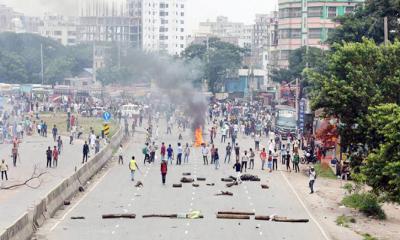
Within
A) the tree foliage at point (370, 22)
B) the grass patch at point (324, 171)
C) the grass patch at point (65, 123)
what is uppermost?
the tree foliage at point (370, 22)

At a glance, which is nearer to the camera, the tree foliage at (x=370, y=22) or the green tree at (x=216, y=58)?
the tree foliage at (x=370, y=22)

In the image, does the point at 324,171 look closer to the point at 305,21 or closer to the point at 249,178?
the point at 249,178

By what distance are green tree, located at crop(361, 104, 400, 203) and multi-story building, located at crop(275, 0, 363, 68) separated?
310ft

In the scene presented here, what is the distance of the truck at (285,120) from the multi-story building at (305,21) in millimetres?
41162

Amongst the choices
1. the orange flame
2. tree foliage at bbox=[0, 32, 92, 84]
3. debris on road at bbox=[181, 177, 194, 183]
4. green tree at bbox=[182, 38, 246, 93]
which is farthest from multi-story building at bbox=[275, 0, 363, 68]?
debris on road at bbox=[181, 177, 194, 183]

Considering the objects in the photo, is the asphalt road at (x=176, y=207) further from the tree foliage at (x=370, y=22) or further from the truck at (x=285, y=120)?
the truck at (x=285, y=120)

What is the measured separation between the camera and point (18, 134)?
74688 mm

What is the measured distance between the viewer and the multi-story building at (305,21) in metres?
128

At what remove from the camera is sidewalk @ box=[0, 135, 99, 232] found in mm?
37875

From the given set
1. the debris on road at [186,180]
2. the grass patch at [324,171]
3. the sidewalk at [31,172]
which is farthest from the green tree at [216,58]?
the debris on road at [186,180]

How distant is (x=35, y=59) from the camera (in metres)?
166

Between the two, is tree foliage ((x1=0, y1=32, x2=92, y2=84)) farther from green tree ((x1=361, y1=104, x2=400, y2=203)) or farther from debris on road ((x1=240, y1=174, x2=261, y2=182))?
green tree ((x1=361, y1=104, x2=400, y2=203))

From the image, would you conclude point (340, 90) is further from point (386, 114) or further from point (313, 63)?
point (313, 63)

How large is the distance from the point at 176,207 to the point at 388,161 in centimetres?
1075
